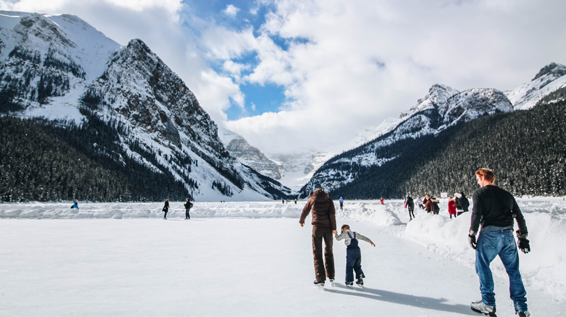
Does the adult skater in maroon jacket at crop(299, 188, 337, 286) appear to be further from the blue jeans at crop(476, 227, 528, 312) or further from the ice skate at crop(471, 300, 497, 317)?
the blue jeans at crop(476, 227, 528, 312)

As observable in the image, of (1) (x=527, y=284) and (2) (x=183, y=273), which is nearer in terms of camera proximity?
(1) (x=527, y=284)

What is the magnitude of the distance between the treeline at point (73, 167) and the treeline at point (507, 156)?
99.8 m

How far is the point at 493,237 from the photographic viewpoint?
4.26 metres

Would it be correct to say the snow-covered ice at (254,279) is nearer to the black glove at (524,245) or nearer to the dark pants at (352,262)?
the dark pants at (352,262)

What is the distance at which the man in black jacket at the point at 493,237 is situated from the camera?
418 centimetres

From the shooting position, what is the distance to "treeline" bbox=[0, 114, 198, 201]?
68.8m

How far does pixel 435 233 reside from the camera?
34.9 ft

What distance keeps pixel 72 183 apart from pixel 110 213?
208ft

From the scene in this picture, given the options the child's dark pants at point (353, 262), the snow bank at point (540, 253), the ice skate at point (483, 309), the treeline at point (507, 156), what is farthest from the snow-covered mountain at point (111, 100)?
the ice skate at point (483, 309)

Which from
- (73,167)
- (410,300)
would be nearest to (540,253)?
(410,300)

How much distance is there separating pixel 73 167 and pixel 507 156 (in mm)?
125333

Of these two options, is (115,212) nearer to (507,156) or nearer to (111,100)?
(507,156)

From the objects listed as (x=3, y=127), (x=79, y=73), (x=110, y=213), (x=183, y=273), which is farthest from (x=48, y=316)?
(x=79, y=73)

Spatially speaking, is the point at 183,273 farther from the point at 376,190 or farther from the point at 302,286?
the point at 376,190
